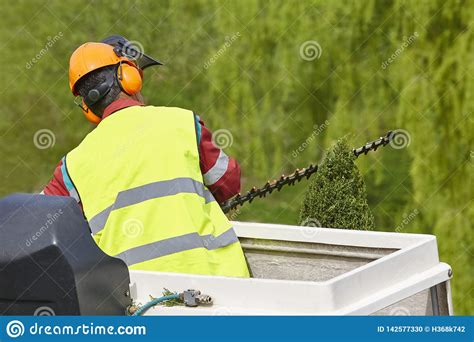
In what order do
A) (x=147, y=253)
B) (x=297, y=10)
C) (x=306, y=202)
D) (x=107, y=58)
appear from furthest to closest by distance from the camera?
(x=297, y=10) → (x=306, y=202) → (x=107, y=58) → (x=147, y=253)

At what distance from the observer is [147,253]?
411cm

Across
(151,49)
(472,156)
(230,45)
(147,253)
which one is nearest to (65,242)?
(147,253)

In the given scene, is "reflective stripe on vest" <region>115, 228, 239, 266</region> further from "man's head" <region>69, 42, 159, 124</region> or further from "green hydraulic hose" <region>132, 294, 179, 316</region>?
"man's head" <region>69, 42, 159, 124</region>

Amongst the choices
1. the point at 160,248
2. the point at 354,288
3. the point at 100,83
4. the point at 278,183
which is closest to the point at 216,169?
the point at 160,248

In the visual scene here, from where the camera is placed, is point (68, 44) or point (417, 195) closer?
point (417, 195)

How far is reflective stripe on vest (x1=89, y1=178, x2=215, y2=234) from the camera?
419 centimetres

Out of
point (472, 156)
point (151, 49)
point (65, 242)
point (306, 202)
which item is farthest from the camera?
point (151, 49)

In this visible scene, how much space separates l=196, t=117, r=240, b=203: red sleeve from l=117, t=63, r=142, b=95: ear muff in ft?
1.10

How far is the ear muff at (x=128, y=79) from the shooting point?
15.1 feet

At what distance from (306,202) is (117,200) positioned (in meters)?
1.63

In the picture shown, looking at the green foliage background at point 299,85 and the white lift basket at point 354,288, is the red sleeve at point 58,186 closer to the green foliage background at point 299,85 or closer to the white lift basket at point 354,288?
the white lift basket at point 354,288

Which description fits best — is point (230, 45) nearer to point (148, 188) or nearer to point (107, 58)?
point (107, 58)

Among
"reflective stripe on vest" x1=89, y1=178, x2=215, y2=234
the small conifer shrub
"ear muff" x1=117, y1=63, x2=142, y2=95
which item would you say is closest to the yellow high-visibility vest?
"reflective stripe on vest" x1=89, y1=178, x2=215, y2=234

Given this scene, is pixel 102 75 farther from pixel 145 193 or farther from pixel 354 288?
pixel 354 288
